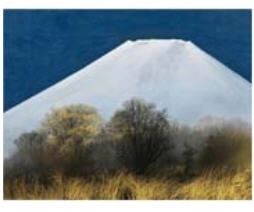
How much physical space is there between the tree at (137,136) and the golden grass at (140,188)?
10 centimetres

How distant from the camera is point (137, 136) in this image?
10.7 feet

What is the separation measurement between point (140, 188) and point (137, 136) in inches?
11.8

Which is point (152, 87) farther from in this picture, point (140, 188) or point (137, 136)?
point (140, 188)

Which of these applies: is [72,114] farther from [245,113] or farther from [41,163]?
[245,113]

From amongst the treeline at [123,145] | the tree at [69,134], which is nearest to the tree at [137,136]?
the treeline at [123,145]

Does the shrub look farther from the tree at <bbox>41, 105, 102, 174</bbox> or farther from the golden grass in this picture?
the tree at <bbox>41, 105, 102, 174</bbox>

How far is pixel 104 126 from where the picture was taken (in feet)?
10.6

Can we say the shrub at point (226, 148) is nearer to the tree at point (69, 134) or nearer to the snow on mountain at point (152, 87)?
the snow on mountain at point (152, 87)

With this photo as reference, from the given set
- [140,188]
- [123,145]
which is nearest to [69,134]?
[123,145]

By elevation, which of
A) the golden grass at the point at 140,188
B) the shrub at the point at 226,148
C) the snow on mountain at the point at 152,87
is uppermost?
the snow on mountain at the point at 152,87

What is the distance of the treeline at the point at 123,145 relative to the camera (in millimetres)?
3229

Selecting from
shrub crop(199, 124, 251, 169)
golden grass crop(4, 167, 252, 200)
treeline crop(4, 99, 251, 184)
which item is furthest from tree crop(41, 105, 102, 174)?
shrub crop(199, 124, 251, 169)

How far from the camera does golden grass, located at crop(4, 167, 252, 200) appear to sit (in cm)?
322
